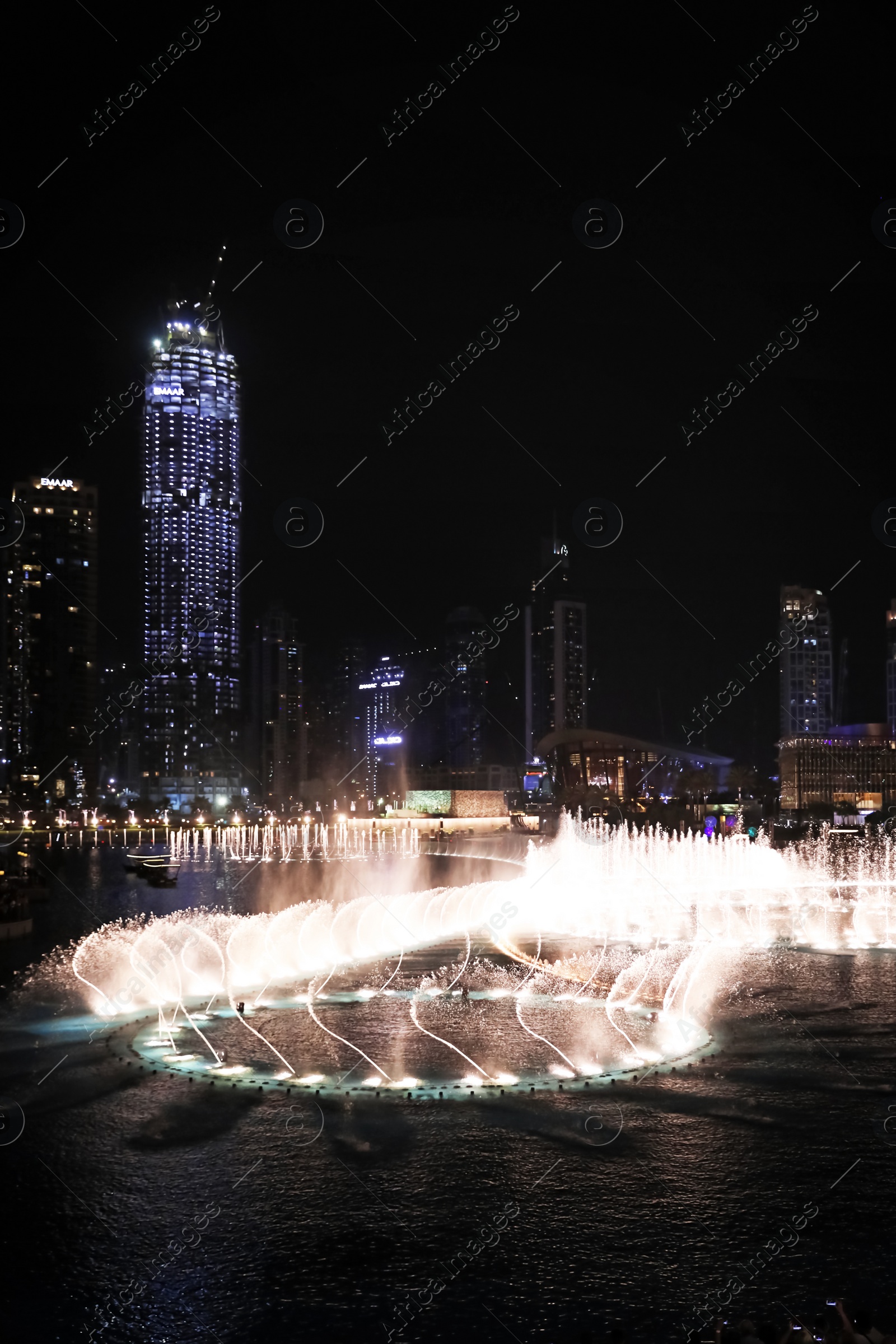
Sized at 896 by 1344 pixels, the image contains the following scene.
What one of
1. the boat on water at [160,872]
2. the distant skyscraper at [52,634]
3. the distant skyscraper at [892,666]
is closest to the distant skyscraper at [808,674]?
the distant skyscraper at [892,666]

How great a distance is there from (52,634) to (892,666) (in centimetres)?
13326

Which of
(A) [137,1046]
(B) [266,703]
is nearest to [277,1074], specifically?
(A) [137,1046]

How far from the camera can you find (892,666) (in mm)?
188125

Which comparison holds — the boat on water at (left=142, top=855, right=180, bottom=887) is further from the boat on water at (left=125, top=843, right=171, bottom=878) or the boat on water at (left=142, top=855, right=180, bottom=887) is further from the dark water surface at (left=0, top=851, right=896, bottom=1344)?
the dark water surface at (left=0, top=851, right=896, bottom=1344)

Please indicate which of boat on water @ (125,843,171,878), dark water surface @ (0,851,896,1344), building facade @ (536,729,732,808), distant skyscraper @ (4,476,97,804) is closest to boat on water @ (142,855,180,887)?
boat on water @ (125,843,171,878)

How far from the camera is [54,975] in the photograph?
96.5 ft

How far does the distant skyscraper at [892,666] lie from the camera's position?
18462 cm

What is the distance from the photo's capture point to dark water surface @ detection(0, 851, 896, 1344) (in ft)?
36.6

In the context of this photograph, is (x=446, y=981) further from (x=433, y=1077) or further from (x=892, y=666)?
(x=892, y=666)

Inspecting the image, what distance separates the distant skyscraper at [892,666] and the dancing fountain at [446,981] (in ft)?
477

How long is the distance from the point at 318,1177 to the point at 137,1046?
7492 millimetres

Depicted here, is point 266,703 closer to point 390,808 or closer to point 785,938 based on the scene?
point 390,808

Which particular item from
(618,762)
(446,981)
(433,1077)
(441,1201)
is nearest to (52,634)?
(618,762)

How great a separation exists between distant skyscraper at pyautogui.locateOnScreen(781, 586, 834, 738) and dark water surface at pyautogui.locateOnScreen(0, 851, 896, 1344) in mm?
173811
